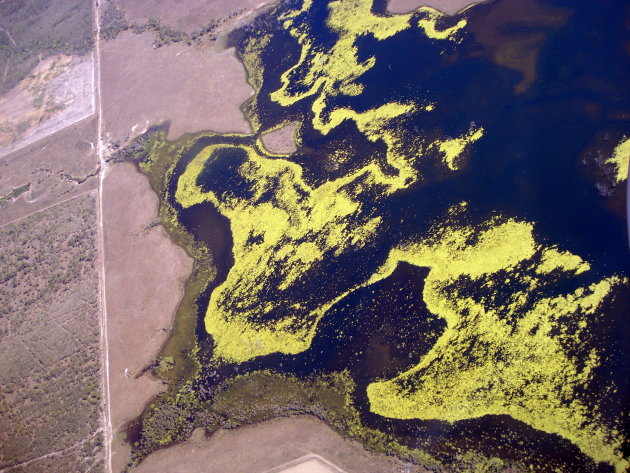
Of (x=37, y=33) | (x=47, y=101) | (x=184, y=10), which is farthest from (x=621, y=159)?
(x=37, y=33)

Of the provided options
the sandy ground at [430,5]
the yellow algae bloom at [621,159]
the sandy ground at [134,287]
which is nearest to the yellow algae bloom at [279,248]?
the sandy ground at [134,287]

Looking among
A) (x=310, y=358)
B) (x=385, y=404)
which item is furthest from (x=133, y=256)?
(x=385, y=404)

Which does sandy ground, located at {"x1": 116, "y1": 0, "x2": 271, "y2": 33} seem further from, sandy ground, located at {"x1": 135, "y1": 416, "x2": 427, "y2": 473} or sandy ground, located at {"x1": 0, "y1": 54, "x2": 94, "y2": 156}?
sandy ground, located at {"x1": 135, "y1": 416, "x2": 427, "y2": 473}

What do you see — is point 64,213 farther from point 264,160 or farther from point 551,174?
point 551,174

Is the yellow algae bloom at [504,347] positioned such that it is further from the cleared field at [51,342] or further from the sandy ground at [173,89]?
the sandy ground at [173,89]

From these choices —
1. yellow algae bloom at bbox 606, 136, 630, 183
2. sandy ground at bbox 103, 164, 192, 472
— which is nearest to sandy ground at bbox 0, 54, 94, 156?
sandy ground at bbox 103, 164, 192, 472

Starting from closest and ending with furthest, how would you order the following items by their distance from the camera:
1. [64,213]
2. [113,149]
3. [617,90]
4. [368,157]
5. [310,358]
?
1. [310,358]
2. [617,90]
3. [368,157]
4. [64,213]
5. [113,149]

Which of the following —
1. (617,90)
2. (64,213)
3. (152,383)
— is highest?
(617,90)
